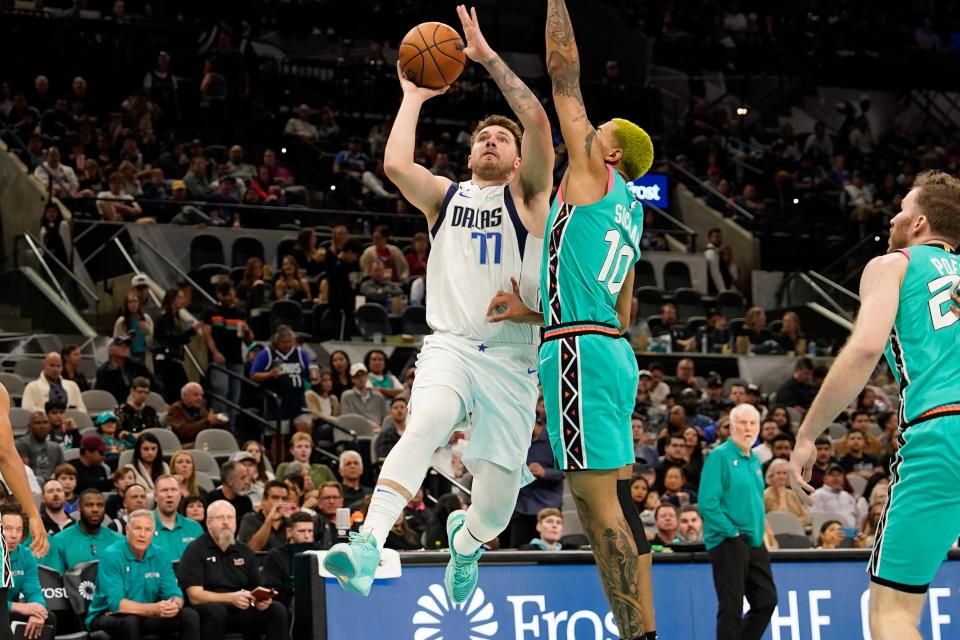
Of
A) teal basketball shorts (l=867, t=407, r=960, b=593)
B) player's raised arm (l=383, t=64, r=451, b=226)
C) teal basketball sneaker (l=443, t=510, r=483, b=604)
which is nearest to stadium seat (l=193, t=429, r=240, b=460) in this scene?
teal basketball sneaker (l=443, t=510, r=483, b=604)

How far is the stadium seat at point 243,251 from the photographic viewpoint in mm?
19688

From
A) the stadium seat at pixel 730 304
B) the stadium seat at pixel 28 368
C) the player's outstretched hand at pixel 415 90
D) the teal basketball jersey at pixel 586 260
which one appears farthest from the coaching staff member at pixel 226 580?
the stadium seat at pixel 730 304

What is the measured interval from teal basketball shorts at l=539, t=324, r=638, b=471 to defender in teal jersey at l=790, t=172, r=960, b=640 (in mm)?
1077

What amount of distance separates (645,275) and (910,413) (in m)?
17.3

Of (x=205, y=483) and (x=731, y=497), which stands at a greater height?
(x=731, y=497)

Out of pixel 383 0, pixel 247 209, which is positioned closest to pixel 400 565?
pixel 247 209

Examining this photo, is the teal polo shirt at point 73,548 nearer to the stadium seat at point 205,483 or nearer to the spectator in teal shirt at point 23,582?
the spectator in teal shirt at point 23,582

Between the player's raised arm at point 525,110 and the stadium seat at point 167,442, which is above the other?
the player's raised arm at point 525,110

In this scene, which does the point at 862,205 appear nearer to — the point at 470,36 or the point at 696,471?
the point at 696,471

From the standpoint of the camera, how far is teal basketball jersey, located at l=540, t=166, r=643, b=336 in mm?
6254

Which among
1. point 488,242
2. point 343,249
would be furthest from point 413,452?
point 343,249

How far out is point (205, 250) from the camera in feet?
64.3

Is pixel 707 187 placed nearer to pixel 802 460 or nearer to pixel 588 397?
pixel 588 397

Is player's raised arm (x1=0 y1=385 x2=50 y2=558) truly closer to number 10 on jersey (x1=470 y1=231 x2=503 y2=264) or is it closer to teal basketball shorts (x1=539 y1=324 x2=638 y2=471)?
number 10 on jersey (x1=470 y1=231 x2=503 y2=264)
